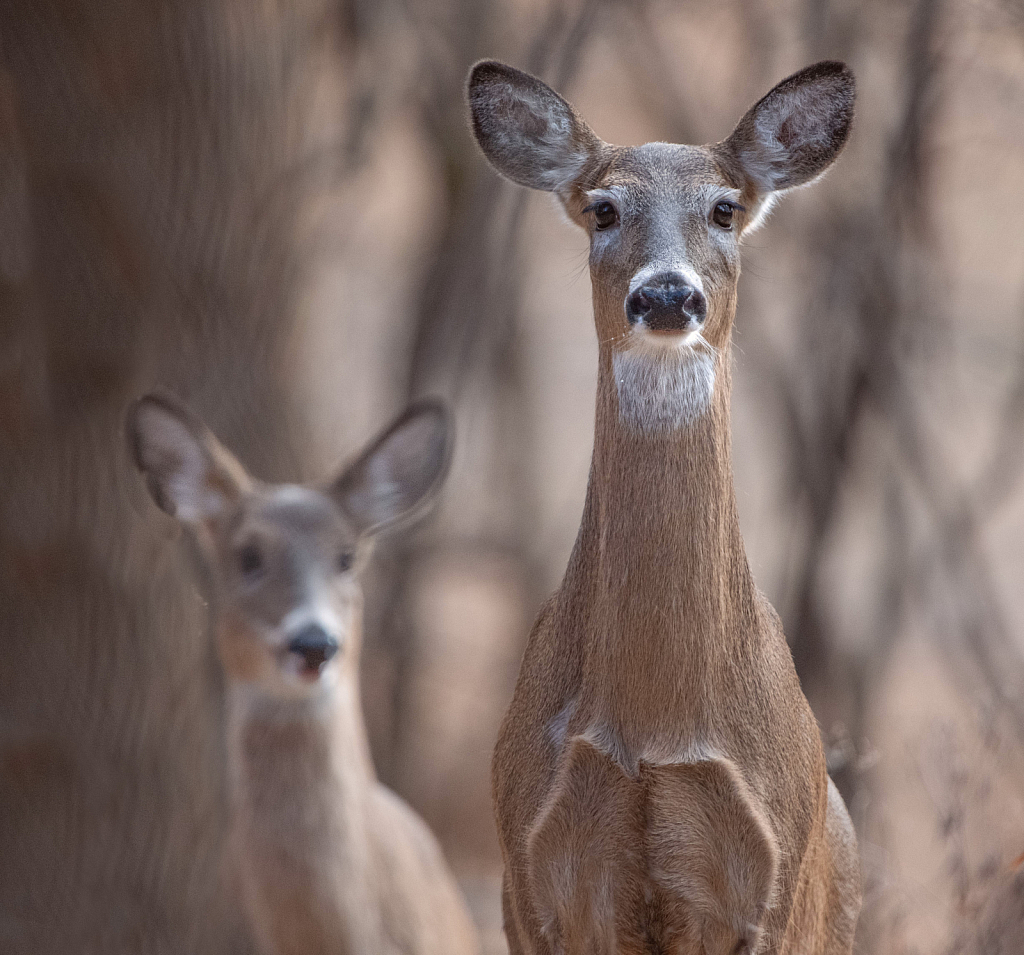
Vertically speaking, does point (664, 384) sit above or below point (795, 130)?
below

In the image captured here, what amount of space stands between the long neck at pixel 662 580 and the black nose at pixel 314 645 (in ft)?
3.75

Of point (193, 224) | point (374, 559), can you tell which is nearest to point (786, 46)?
point (374, 559)

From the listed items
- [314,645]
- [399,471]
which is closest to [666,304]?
[314,645]

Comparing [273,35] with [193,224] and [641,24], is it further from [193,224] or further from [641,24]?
[641,24]

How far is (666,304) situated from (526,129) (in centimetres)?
80

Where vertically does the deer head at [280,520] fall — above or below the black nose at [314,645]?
above

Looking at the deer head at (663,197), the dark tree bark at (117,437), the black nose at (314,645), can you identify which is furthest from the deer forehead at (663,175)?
the dark tree bark at (117,437)

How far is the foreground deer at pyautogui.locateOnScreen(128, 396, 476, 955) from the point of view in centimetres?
436

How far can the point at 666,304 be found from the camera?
290 cm

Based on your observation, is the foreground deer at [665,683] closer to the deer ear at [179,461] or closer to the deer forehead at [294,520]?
the deer forehead at [294,520]

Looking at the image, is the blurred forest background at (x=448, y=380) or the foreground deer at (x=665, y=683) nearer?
the foreground deer at (x=665, y=683)

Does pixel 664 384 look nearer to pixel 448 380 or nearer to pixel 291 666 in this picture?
pixel 291 666

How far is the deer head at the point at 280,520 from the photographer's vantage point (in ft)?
14.1

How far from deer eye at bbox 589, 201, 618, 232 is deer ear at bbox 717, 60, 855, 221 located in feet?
1.06
